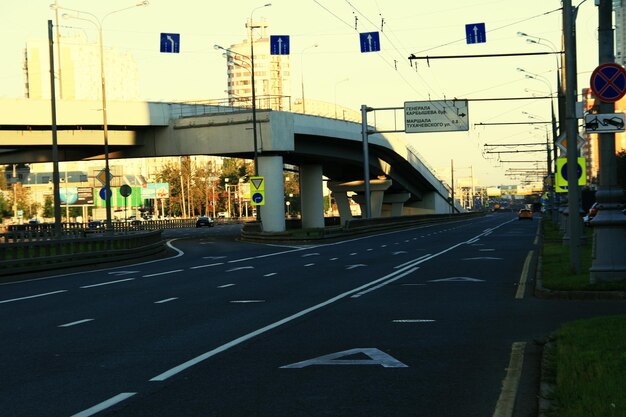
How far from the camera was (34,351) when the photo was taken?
11633 mm

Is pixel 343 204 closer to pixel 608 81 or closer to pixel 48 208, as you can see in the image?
pixel 608 81

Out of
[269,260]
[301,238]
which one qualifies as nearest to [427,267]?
[269,260]

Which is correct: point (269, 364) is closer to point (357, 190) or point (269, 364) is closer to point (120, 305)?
point (120, 305)

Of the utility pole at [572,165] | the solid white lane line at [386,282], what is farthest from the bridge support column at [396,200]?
the utility pole at [572,165]

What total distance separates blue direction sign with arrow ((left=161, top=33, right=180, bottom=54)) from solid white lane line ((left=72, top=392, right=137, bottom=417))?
1514 inches

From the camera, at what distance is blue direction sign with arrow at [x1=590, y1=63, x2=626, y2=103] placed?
16625 millimetres

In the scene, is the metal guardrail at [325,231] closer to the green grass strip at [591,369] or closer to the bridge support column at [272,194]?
the bridge support column at [272,194]

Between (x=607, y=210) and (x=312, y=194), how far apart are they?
2353 inches

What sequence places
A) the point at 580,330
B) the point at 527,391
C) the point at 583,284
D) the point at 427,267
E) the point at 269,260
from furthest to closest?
the point at 269,260
the point at 427,267
the point at 583,284
the point at 580,330
the point at 527,391

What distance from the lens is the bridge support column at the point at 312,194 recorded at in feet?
251

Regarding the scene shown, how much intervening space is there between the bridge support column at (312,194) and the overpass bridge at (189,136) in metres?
0.10

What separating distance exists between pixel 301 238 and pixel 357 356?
1690 inches

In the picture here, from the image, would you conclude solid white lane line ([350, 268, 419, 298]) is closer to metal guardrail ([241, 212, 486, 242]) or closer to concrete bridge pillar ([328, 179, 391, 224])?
metal guardrail ([241, 212, 486, 242])

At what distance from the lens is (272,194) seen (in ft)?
207
